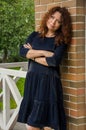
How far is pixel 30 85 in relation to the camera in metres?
4.12

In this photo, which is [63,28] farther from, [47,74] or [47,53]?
[47,74]

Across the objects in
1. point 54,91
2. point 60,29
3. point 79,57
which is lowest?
point 54,91

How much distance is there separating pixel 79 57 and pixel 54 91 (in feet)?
1.33

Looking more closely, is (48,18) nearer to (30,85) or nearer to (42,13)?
(42,13)

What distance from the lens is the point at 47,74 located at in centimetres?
407

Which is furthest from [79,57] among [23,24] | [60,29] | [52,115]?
[23,24]

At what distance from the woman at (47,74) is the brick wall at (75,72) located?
2.8 inches

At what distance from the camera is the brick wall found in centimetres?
401

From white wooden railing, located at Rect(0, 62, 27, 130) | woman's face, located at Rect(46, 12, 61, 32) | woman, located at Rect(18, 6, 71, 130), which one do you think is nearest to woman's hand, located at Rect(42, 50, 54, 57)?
woman, located at Rect(18, 6, 71, 130)

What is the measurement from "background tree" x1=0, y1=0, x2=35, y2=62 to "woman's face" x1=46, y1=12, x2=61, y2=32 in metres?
11.8

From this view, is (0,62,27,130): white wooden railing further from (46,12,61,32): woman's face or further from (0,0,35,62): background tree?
(0,0,35,62): background tree

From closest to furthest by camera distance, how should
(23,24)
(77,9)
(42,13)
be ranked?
1. (77,9)
2. (42,13)
3. (23,24)

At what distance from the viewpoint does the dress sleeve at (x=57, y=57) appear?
12.9ft

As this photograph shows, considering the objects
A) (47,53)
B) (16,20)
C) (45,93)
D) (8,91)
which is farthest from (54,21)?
(16,20)
